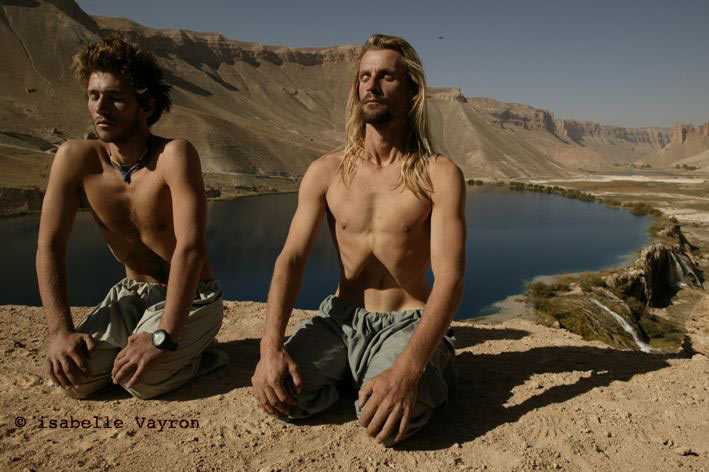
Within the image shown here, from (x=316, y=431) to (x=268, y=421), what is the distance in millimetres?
340

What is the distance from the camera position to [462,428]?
2.99 meters

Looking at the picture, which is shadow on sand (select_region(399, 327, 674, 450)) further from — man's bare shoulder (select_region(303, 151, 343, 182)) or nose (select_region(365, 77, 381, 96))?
nose (select_region(365, 77, 381, 96))

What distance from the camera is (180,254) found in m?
3.32

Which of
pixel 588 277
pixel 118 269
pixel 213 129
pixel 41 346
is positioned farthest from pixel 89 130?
pixel 41 346

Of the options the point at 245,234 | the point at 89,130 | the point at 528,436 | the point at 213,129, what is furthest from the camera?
the point at 213,129

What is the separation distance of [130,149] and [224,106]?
10220 cm

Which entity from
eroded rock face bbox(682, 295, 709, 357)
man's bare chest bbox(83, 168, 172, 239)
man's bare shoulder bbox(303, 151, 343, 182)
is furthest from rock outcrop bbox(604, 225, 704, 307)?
man's bare chest bbox(83, 168, 172, 239)

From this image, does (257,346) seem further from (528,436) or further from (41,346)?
(528,436)

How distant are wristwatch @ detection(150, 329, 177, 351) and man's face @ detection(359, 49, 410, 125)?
1.98 metres

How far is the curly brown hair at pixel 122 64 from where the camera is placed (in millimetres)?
3379

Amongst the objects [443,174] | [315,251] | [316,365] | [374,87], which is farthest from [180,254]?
[315,251]

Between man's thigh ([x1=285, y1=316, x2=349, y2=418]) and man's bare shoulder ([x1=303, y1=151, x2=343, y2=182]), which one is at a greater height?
man's bare shoulder ([x1=303, y1=151, x2=343, y2=182])

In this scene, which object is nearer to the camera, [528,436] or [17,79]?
[528,436]

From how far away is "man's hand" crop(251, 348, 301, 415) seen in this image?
278 cm
